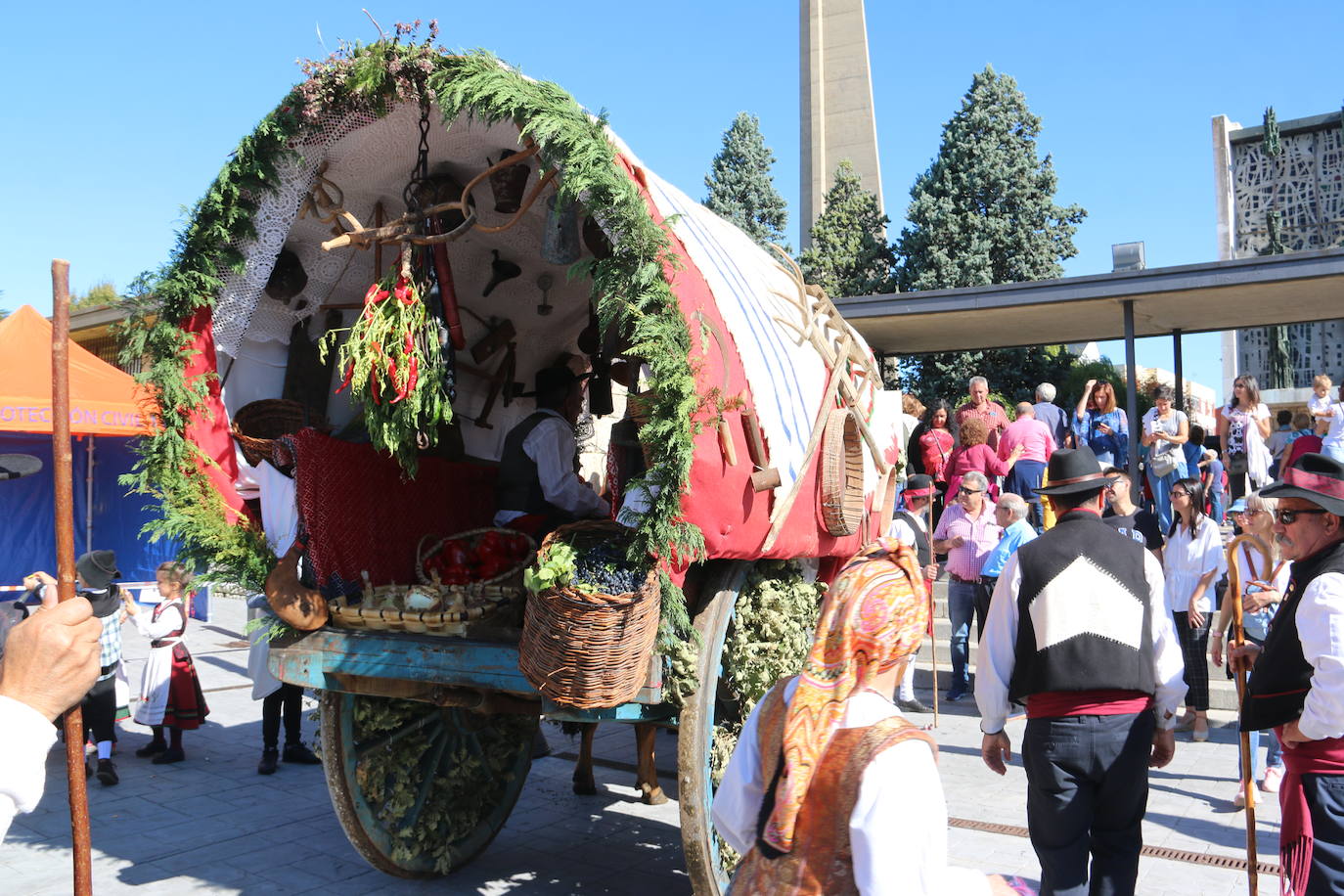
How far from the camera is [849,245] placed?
22.6 metres

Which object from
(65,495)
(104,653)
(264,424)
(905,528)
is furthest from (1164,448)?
(65,495)

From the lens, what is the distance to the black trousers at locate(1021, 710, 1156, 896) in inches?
136

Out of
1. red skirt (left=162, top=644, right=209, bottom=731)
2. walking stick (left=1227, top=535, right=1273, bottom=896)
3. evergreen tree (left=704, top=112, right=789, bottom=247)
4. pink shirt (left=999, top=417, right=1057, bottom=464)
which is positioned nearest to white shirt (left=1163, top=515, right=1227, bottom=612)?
pink shirt (left=999, top=417, right=1057, bottom=464)

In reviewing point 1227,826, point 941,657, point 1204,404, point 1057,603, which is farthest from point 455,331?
point 1204,404

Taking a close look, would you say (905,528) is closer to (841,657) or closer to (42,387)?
(841,657)

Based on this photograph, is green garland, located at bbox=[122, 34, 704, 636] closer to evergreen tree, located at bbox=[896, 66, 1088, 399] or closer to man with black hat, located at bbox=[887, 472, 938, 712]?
man with black hat, located at bbox=[887, 472, 938, 712]

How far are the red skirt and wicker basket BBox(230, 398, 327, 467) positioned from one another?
332 centimetres

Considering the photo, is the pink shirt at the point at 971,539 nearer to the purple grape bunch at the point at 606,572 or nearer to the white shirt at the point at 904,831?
the purple grape bunch at the point at 606,572

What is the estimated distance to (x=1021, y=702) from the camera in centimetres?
373

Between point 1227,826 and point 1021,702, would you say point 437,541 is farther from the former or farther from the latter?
point 1227,826

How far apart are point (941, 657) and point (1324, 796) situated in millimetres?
6149

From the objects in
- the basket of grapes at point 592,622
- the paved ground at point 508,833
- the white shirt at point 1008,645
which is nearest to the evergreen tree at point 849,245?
the paved ground at point 508,833

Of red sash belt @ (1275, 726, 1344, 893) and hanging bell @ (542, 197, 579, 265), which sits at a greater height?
hanging bell @ (542, 197, 579, 265)

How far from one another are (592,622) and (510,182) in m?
1.92
